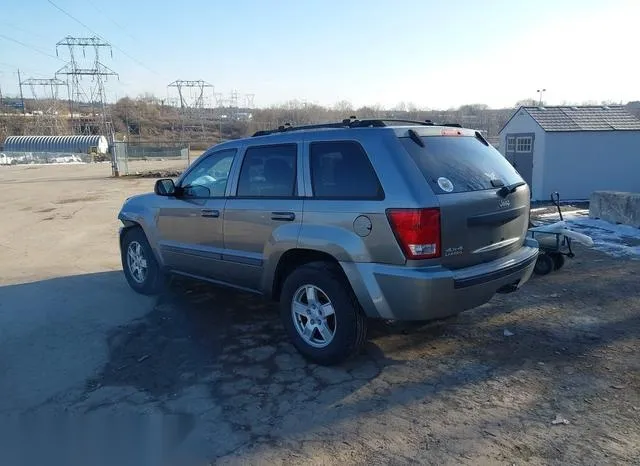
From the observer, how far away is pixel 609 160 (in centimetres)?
1576

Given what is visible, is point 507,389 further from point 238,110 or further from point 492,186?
point 238,110

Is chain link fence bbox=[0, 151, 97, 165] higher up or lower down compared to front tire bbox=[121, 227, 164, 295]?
higher up

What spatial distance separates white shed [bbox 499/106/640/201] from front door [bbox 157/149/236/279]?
1291 cm

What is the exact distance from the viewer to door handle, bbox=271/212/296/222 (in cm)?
416

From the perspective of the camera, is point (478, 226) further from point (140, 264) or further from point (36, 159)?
point (36, 159)

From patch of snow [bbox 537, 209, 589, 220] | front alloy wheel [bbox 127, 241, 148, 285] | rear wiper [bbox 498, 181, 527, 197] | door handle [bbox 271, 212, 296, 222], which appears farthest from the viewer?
patch of snow [bbox 537, 209, 589, 220]

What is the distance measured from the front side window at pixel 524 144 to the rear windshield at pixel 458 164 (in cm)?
1281

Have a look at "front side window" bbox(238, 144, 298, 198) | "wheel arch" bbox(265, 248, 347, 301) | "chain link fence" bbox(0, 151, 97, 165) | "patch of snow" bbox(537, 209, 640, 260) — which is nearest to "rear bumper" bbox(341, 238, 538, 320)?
"wheel arch" bbox(265, 248, 347, 301)

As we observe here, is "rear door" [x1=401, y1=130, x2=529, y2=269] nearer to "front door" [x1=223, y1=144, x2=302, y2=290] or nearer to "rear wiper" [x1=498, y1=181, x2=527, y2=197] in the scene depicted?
"rear wiper" [x1=498, y1=181, x2=527, y2=197]

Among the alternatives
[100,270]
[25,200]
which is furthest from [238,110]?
[100,270]

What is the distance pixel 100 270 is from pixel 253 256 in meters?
3.96

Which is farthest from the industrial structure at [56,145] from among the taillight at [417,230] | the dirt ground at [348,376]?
the taillight at [417,230]

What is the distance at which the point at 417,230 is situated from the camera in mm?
3467

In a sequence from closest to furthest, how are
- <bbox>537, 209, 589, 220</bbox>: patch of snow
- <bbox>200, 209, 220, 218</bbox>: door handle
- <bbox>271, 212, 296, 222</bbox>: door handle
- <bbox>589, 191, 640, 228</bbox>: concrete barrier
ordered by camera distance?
1. <bbox>271, 212, 296, 222</bbox>: door handle
2. <bbox>200, 209, 220, 218</bbox>: door handle
3. <bbox>589, 191, 640, 228</bbox>: concrete barrier
4. <bbox>537, 209, 589, 220</bbox>: patch of snow
